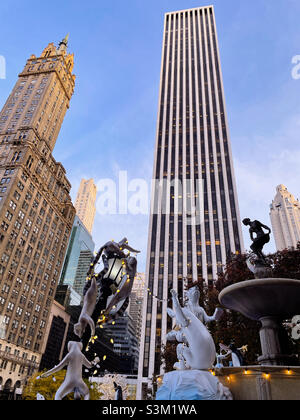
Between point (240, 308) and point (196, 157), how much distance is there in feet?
219

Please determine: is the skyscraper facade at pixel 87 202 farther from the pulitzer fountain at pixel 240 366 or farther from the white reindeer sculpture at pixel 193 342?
the white reindeer sculpture at pixel 193 342

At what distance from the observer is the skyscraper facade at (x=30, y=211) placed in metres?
54.2

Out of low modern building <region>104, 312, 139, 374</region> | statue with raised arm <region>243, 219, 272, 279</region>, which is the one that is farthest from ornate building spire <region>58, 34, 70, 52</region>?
statue with raised arm <region>243, 219, 272, 279</region>

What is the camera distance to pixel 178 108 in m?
81.9

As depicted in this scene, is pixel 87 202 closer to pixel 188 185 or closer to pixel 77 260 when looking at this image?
pixel 77 260

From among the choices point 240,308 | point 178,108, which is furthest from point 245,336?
point 178,108

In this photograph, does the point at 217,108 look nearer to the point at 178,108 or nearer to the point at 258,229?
the point at 178,108

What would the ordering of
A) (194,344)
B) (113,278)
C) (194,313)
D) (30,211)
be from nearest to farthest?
(194,344), (194,313), (113,278), (30,211)

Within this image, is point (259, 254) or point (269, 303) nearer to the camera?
point (269, 303)

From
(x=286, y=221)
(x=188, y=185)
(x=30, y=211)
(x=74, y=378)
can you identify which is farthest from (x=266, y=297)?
(x=286, y=221)

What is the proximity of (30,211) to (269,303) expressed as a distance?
62.4 meters

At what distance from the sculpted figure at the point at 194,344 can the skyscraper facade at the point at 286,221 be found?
12041 cm

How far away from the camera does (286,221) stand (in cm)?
12194

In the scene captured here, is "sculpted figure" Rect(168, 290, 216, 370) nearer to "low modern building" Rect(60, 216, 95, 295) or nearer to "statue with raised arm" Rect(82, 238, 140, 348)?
"statue with raised arm" Rect(82, 238, 140, 348)
